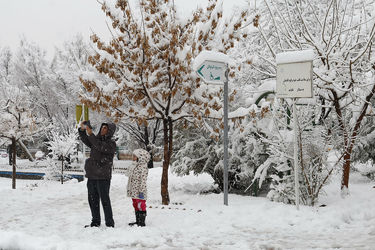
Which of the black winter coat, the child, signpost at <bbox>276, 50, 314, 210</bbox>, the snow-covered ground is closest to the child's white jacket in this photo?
the child

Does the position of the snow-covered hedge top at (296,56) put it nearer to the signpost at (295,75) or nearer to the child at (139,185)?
the signpost at (295,75)

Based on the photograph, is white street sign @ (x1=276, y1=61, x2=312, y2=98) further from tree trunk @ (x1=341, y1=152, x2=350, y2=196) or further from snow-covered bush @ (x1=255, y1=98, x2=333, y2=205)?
tree trunk @ (x1=341, y1=152, x2=350, y2=196)

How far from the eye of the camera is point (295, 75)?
21.0 feet

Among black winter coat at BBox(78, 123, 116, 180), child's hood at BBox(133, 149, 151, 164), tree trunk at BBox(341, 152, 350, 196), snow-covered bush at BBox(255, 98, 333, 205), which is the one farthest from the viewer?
tree trunk at BBox(341, 152, 350, 196)

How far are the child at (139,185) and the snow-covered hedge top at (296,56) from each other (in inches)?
112

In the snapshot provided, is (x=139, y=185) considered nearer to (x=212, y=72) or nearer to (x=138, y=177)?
(x=138, y=177)

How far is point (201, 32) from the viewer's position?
26.1 feet

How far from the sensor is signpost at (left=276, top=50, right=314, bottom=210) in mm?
6270

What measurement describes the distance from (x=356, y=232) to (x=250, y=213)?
1.84 metres

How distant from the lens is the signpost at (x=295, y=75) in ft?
20.6

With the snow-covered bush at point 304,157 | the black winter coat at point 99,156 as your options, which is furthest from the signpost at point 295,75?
the black winter coat at point 99,156

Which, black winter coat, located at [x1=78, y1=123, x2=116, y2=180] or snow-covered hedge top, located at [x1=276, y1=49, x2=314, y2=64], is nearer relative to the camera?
black winter coat, located at [x1=78, y1=123, x2=116, y2=180]

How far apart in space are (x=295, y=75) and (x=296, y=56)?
12.5 inches

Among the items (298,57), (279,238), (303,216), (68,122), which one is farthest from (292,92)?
(68,122)
